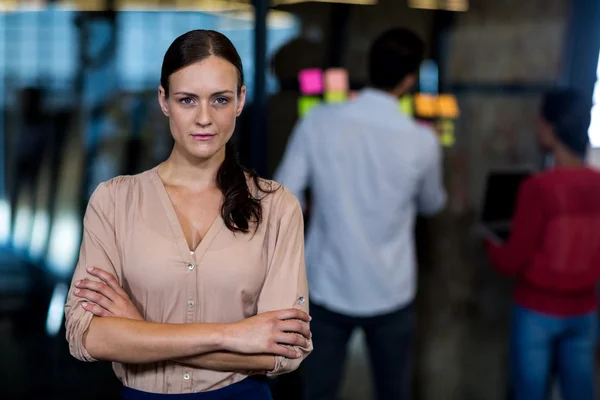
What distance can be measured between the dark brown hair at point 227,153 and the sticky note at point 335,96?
2171mm

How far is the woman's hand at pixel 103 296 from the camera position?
3.97ft

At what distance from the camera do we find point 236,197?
1.24 metres

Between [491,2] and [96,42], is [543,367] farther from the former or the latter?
[96,42]

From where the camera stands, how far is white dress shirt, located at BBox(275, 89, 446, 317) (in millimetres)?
2660

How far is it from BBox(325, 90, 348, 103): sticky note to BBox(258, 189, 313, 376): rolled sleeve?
7.18 ft

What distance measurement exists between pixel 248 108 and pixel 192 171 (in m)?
2.11

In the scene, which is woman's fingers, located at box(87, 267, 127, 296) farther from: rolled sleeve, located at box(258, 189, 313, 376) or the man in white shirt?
the man in white shirt

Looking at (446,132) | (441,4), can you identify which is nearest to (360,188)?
(446,132)

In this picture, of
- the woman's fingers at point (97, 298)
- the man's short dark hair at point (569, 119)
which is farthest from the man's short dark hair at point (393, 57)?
the woman's fingers at point (97, 298)

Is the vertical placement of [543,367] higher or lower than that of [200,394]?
lower

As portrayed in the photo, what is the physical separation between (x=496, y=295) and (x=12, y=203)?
2.34 meters

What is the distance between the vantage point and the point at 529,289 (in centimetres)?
308

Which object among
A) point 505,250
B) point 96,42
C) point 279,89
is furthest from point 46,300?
point 505,250

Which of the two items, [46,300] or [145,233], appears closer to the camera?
[145,233]
